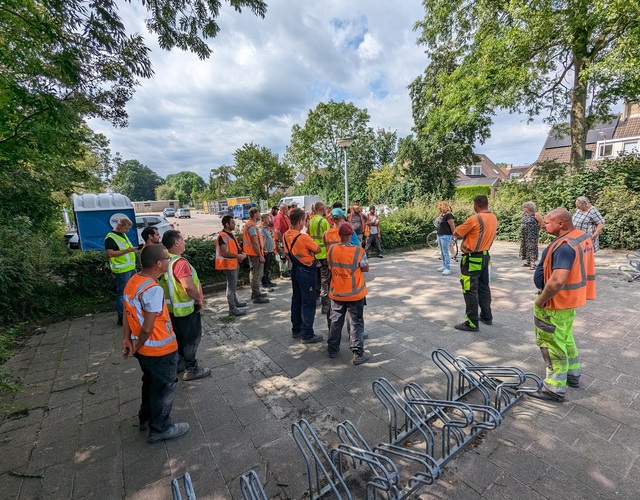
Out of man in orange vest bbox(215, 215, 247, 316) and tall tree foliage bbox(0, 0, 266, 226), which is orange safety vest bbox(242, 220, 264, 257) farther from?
tall tree foliage bbox(0, 0, 266, 226)

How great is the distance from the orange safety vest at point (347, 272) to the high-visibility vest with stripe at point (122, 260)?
348 cm

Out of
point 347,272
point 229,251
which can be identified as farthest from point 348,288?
point 229,251

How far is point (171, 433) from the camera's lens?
2.73 meters

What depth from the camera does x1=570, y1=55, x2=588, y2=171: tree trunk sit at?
12648 mm

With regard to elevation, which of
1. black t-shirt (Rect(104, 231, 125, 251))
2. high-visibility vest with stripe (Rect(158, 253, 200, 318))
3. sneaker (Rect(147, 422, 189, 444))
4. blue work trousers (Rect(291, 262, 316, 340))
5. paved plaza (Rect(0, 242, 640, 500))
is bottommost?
paved plaza (Rect(0, 242, 640, 500))

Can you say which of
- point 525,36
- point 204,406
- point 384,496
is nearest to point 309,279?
point 204,406

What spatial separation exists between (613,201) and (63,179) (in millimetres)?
18849

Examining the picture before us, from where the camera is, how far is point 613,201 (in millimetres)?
10445

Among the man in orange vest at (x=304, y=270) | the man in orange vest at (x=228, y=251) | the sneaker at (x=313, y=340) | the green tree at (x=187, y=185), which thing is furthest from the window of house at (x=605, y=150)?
the green tree at (x=187, y=185)

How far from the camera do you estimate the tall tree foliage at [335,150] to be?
3384 centimetres

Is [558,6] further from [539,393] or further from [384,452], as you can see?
[384,452]

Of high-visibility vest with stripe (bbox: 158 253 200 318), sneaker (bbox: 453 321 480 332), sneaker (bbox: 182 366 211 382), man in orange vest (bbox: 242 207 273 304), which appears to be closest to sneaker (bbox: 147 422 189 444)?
sneaker (bbox: 182 366 211 382)

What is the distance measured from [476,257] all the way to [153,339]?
4225 mm

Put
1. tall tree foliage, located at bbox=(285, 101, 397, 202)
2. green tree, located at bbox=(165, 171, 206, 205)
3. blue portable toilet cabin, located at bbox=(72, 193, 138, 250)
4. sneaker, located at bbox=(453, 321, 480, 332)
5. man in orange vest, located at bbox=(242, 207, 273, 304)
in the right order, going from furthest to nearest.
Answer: green tree, located at bbox=(165, 171, 206, 205), tall tree foliage, located at bbox=(285, 101, 397, 202), blue portable toilet cabin, located at bbox=(72, 193, 138, 250), man in orange vest, located at bbox=(242, 207, 273, 304), sneaker, located at bbox=(453, 321, 480, 332)
